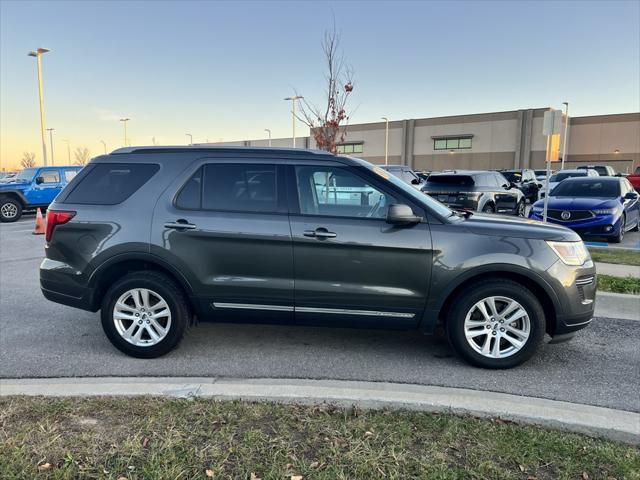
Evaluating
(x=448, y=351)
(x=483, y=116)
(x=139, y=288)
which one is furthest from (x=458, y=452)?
(x=483, y=116)

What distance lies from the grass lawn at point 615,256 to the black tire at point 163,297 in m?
6.77

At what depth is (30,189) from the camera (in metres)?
17.3

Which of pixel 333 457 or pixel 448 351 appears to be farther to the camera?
pixel 448 351

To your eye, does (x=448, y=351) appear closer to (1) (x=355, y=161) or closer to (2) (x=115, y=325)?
(1) (x=355, y=161)

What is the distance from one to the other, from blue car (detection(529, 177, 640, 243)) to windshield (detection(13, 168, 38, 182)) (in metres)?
17.0

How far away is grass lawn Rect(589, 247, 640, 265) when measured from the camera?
8.15 metres

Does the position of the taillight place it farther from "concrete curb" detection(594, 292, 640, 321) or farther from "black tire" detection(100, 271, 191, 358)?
"concrete curb" detection(594, 292, 640, 321)

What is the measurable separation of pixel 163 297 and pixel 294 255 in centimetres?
123

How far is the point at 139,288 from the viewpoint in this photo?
4.24m

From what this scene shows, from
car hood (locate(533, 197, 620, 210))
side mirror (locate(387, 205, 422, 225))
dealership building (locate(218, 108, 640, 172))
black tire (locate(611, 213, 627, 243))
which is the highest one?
dealership building (locate(218, 108, 640, 172))

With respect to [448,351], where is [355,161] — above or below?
above

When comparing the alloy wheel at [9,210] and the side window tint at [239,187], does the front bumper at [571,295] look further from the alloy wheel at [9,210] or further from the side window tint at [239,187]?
the alloy wheel at [9,210]

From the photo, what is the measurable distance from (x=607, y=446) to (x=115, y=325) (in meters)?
Result: 3.85

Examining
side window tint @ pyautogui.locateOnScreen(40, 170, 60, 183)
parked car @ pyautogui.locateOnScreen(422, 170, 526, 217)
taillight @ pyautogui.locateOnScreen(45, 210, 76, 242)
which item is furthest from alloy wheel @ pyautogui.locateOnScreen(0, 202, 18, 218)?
taillight @ pyautogui.locateOnScreen(45, 210, 76, 242)
